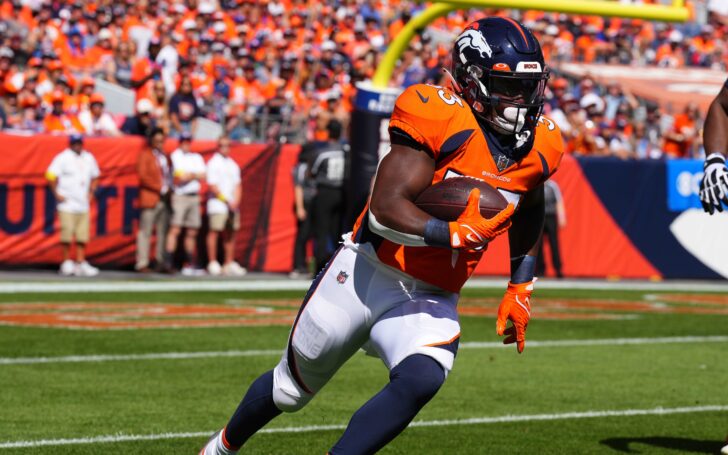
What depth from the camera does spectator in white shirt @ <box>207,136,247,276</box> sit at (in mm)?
14859

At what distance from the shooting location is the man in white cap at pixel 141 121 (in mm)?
15242

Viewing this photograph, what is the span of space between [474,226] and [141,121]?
11.8 meters

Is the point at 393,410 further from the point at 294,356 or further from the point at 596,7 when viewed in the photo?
the point at 596,7

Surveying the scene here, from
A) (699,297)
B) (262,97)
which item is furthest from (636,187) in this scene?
(262,97)

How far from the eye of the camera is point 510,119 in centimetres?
432

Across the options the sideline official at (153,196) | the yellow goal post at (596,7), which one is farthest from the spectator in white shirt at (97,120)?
the yellow goal post at (596,7)

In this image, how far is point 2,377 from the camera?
24.5 feet

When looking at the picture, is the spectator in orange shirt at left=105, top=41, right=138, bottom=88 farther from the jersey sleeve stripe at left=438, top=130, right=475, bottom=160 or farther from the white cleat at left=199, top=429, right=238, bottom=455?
the jersey sleeve stripe at left=438, top=130, right=475, bottom=160

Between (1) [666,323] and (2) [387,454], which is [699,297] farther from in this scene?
(2) [387,454]

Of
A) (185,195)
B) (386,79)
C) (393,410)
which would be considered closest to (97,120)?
(185,195)

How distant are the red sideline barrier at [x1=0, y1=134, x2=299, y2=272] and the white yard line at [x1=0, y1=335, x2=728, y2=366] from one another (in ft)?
20.6

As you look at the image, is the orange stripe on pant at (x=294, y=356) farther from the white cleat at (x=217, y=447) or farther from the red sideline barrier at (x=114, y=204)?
the red sideline barrier at (x=114, y=204)

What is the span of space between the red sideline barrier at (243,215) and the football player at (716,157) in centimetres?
992

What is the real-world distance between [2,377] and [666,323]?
20.2 ft
